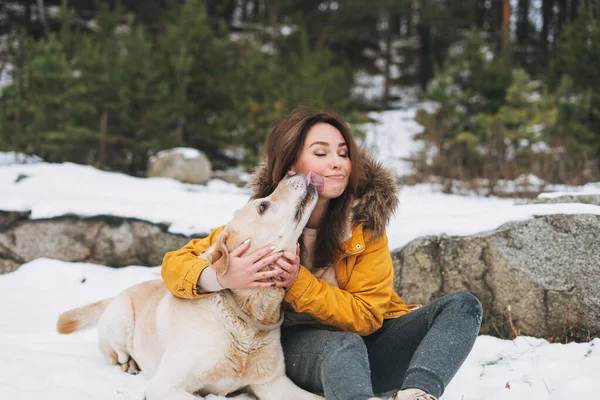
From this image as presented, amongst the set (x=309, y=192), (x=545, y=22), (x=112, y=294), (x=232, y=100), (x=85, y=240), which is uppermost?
(x=545, y=22)

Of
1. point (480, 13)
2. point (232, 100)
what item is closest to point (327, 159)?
point (232, 100)

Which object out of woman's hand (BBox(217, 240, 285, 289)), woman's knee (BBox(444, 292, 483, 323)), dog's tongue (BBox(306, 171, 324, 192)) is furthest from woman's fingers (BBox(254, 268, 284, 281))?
woman's knee (BBox(444, 292, 483, 323))

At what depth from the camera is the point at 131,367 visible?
10.1 ft

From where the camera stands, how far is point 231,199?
641cm

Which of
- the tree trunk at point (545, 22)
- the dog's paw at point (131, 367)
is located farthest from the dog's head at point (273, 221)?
the tree trunk at point (545, 22)

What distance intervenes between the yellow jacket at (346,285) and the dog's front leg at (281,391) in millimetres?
360

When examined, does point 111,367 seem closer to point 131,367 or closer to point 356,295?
point 131,367

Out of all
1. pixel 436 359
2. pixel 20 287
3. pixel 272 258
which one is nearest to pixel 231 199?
pixel 20 287

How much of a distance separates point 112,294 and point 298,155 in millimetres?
2647

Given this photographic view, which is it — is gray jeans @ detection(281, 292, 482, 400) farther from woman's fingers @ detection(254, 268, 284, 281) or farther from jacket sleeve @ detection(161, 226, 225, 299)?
jacket sleeve @ detection(161, 226, 225, 299)

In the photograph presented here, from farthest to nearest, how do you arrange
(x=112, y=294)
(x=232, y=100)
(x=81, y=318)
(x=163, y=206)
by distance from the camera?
1. (x=232, y=100)
2. (x=163, y=206)
3. (x=112, y=294)
4. (x=81, y=318)

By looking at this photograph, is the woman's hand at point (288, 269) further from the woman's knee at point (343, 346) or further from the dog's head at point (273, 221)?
the woman's knee at point (343, 346)

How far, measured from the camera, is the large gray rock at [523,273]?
3488 millimetres

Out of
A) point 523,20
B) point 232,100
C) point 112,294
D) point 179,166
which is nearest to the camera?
point 112,294
